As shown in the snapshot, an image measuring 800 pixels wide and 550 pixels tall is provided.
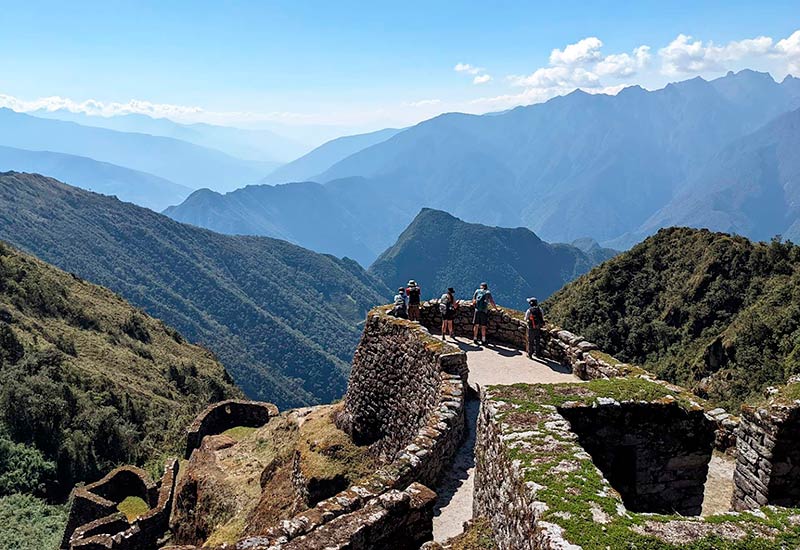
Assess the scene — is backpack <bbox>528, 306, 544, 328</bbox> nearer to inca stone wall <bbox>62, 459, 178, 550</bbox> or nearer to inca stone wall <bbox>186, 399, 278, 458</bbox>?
inca stone wall <bbox>62, 459, 178, 550</bbox>

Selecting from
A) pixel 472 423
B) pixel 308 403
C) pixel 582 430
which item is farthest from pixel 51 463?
pixel 308 403

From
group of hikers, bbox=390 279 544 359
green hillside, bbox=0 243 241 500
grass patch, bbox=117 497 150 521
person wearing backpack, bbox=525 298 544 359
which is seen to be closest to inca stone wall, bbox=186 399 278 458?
grass patch, bbox=117 497 150 521

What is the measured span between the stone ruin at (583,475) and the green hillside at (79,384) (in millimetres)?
39913

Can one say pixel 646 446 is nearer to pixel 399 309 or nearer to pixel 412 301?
pixel 399 309

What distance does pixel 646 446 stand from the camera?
30.4 ft

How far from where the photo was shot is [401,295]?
20.1m

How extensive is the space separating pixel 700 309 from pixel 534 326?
172 ft

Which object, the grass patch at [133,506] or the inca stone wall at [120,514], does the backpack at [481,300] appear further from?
the grass patch at [133,506]

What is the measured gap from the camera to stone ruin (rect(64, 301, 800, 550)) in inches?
240

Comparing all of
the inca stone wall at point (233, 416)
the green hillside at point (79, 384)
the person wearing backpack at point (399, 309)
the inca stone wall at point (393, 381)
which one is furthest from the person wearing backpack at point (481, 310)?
the green hillside at point (79, 384)

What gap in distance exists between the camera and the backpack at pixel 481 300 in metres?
19.6

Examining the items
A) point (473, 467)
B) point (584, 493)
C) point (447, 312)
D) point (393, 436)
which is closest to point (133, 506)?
point (447, 312)

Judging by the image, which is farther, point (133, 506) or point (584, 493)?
point (133, 506)

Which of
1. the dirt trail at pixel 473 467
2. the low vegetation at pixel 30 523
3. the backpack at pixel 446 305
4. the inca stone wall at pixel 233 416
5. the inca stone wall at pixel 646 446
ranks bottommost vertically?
the low vegetation at pixel 30 523
